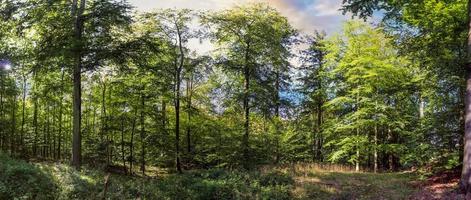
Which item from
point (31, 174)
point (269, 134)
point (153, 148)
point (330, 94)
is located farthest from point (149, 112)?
point (31, 174)

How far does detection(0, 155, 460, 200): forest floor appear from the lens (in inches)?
431

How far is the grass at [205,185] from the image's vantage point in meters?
10.9

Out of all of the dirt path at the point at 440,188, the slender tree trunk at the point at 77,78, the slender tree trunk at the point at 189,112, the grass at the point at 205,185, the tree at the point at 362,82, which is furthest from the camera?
the slender tree trunk at the point at 189,112

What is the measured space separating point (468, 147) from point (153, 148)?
19.5 meters

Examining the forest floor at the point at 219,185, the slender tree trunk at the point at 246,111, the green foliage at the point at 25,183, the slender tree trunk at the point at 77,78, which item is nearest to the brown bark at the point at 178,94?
the slender tree trunk at the point at 246,111

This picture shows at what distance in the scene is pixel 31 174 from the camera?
11.7 meters

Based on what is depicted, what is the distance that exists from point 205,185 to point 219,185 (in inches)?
20.8

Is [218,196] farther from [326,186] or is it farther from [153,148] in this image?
[153,148]

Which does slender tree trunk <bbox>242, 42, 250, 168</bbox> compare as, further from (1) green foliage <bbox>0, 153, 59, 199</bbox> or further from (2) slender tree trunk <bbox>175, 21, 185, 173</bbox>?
(1) green foliage <bbox>0, 153, 59, 199</bbox>

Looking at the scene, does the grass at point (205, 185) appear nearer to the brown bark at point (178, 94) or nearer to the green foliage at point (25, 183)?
the green foliage at point (25, 183)

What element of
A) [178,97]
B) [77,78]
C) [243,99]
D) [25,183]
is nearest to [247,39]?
[243,99]

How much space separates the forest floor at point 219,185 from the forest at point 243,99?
71 millimetres

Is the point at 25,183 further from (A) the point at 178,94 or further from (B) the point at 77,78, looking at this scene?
(A) the point at 178,94

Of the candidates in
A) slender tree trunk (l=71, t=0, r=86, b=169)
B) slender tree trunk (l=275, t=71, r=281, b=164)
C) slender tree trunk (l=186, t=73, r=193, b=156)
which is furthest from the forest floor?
slender tree trunk (l=186, t=73, r=193, b=156)
